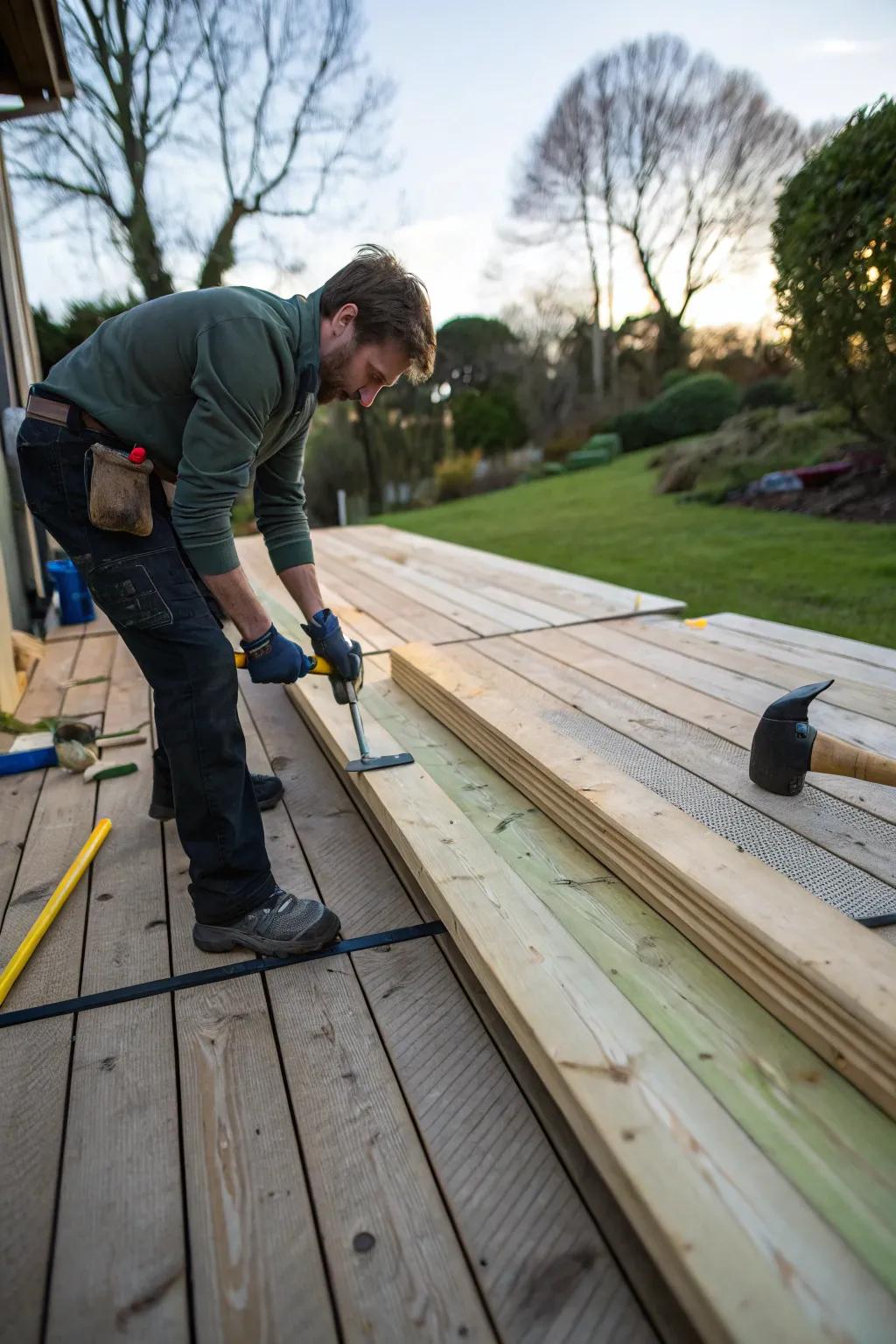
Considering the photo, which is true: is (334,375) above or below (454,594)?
above

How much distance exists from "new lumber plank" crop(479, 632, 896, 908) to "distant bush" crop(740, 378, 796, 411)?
29.4ft

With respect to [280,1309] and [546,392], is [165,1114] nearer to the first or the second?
[280,1309]

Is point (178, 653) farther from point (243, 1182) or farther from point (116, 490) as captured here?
point (243, 1182)

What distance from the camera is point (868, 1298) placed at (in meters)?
0.90

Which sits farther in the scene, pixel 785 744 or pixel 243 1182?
pixel 785 744

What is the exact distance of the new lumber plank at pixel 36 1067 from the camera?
1136 mm

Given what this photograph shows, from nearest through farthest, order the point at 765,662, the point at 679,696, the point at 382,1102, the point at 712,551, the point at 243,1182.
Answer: the point at 243,1182 → the point at 382,1102 → the point at 679,696 → the point at 765,662 → the point at 712,551

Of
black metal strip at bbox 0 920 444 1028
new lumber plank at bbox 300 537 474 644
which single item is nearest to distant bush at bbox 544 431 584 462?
new lumber plank at bbox 300 537 474 644

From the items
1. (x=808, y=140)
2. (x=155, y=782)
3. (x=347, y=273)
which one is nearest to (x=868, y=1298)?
(x=347, y=273)

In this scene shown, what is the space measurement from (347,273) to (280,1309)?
175cm

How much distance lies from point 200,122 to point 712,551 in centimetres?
1106

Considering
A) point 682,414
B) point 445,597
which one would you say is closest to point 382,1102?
point 445,597

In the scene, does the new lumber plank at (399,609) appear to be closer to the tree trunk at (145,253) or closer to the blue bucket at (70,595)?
the blue bucket at (70,595)

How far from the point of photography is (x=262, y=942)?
1.78m
